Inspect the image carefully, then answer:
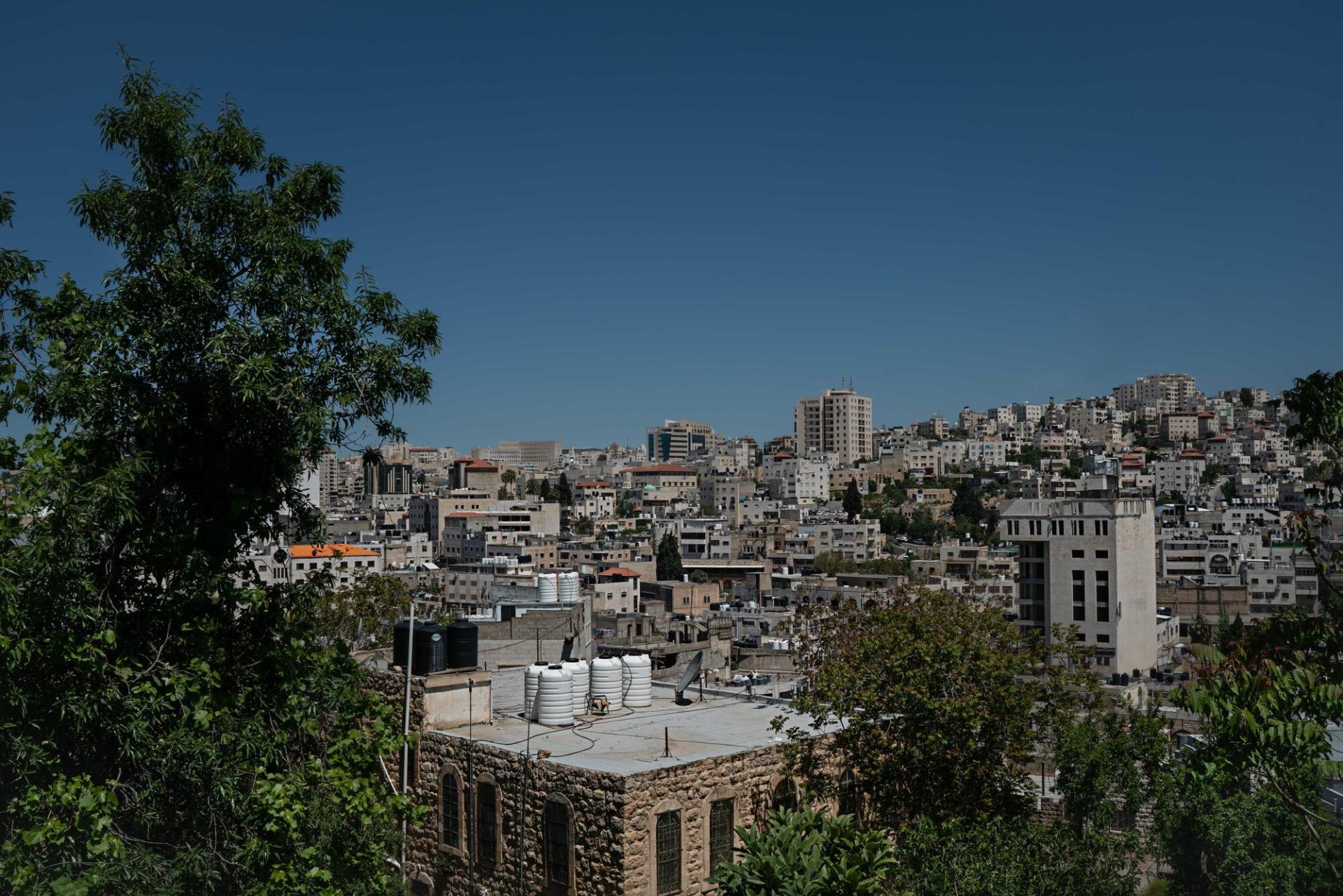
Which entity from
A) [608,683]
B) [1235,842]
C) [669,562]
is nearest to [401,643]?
[608,683]

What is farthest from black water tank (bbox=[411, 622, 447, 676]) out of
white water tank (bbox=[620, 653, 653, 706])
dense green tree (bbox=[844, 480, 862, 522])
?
dense green tree (bbox=[844, 480, 862, 522])

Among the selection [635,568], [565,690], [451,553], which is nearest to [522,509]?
[451,553]

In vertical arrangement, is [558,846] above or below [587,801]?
below

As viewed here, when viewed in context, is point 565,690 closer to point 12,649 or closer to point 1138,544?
point 12,649

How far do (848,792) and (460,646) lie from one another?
17.4 ft

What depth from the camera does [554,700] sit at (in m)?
14.7

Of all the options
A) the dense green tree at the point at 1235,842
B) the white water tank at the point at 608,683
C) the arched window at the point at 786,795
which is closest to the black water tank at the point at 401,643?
the white water tank at the point at 608,683

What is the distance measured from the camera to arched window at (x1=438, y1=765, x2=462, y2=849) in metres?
13.6

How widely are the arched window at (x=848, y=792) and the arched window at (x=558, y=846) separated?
374 centimetres

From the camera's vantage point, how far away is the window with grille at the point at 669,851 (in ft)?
39.2

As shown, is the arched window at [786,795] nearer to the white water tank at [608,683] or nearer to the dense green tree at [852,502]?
the white water tank at [608,683]

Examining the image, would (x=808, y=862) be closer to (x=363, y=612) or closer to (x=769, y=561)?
(x=363, y=612)

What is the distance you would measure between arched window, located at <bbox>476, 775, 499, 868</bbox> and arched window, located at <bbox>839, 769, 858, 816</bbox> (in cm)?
423

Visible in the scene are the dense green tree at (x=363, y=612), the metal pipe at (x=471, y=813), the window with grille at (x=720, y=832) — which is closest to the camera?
the window with grille at (x=720, y=832)
